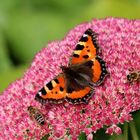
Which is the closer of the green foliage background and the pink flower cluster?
the pink flower cluster

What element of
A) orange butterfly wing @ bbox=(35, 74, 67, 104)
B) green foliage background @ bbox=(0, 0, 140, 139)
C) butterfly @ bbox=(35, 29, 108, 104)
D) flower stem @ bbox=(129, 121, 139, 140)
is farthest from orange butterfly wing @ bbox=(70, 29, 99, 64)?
green foliage background @ bbox=(0, 0, 140, 139)

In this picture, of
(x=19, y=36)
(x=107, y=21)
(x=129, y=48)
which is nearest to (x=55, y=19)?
(x=19, y=36)

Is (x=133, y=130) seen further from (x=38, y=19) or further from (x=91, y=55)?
(x=38, y=19)

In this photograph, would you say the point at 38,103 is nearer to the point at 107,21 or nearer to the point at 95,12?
the point at 107,21

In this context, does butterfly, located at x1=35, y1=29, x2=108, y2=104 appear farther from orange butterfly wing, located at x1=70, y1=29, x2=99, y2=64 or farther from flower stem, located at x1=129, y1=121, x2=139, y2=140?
flower stem, located at x1=129, y1=121, x2=139, y2=140

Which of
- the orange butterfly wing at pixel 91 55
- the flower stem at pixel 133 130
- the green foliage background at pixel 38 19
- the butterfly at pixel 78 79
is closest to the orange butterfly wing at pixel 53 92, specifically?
the butterfly at pixel 78 79

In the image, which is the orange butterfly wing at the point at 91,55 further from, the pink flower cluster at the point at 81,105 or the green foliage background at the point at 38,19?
the green foliage background at the point at 38,19

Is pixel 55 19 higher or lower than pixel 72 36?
higher
